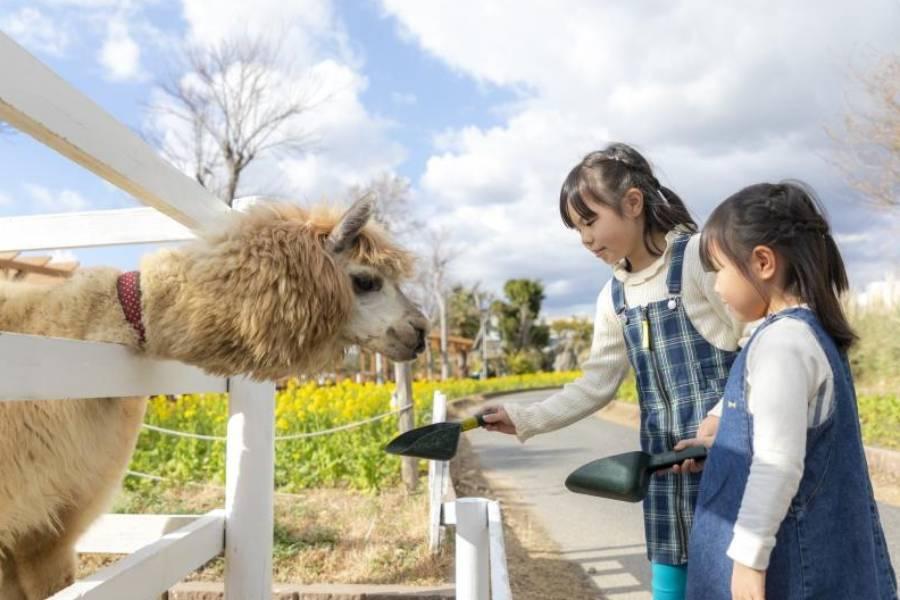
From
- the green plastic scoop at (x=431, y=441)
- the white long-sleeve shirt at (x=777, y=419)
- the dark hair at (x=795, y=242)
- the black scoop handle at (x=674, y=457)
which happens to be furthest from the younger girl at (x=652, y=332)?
the white long-sleeve shirt at (x=777, y=419)

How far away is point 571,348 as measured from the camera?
5484cm

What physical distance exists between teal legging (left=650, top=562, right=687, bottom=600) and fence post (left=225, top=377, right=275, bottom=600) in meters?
1.62

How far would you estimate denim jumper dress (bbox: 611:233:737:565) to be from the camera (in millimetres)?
2195

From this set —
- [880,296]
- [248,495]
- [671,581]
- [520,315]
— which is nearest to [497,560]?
[671,581]

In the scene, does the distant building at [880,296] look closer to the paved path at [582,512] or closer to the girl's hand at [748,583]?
the paved path at [582,512]

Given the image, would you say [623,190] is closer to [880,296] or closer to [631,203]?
[631,203]

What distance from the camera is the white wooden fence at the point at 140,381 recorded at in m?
1.51

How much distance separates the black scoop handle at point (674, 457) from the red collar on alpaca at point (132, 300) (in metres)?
1.53

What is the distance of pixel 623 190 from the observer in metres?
2.40

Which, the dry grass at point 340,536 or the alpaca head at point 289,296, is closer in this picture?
the alpaca head at point 289,296

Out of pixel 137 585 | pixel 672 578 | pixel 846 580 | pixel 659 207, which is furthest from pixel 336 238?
pixel 846 580

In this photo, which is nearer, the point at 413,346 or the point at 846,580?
the point at 846,580

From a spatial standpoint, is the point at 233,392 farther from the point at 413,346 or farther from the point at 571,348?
the point at 571,348

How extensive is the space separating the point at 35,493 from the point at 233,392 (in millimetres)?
980
